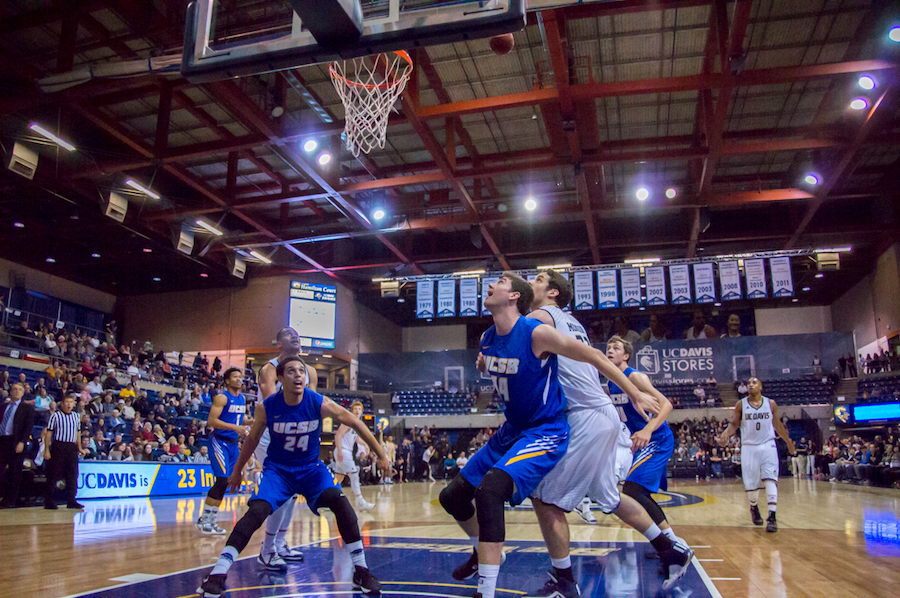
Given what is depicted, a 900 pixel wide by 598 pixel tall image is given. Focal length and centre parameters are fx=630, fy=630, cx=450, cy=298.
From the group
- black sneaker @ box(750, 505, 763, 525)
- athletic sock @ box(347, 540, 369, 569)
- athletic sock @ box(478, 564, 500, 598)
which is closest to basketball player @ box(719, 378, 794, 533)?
black sneaker @ box(750, 505, 763, 525)

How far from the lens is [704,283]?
830 inches

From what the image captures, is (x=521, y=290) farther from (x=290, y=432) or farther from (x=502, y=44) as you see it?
(x=502, y=44)

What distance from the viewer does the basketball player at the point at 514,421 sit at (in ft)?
10.5

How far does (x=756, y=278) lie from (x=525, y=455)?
782 inches

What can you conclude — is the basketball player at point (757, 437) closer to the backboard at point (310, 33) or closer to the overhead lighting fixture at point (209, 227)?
the backboard at point (310, 33)

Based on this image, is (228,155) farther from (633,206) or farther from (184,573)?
(184,573)

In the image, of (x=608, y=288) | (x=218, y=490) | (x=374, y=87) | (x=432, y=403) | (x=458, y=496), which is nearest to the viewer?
(x=458, y=496)

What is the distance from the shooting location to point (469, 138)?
56.6 feet

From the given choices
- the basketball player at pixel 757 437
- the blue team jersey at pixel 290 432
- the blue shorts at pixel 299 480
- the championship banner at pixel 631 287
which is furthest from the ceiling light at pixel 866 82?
the blue shorts at pixel 299 480

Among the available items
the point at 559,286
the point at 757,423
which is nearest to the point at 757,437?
the point at 757,423

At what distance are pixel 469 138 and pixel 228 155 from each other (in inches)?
279

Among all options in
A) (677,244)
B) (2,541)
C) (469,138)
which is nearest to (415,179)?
(469,138)

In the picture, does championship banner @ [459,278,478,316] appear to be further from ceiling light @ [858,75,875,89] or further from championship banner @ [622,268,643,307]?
ceiling light @ [858,75,875,89]

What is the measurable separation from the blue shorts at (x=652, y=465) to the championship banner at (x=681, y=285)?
17028 mm
